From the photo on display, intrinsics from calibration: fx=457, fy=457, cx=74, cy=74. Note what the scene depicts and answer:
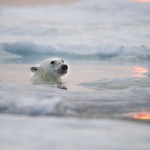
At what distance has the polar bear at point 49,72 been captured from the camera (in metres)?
9.06

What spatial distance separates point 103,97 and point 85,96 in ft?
0.87

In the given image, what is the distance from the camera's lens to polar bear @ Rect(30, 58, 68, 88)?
9055mm

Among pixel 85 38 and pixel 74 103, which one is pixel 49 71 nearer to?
pixel 74 103

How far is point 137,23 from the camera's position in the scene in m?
43.8

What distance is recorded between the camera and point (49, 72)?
30.4 ft

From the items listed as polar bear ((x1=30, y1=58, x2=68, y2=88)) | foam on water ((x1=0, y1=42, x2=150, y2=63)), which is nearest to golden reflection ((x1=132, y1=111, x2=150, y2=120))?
polar bear ((x1=30, y1=58, x2=68, y2=88))

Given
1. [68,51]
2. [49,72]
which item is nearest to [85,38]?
[68,51]

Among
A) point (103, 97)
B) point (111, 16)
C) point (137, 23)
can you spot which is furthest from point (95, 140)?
point (111, 16)

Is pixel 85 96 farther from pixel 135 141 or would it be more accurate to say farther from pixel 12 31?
pixel 12 31

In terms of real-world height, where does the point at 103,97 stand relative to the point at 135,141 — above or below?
above

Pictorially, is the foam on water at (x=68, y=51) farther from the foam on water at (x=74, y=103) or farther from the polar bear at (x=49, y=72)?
the foam on water at (x=74, y=103)

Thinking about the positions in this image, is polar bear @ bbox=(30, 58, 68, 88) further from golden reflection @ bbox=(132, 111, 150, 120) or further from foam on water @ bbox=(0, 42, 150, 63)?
foam on water @ bbox=(0, 42, 150, 63)

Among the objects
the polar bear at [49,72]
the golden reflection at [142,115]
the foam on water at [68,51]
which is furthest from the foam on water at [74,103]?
the foam on water at [68,51]

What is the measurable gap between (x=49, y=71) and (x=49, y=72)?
31mm
